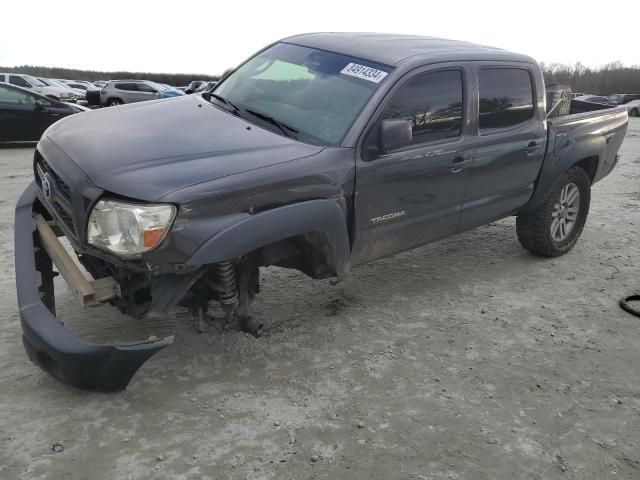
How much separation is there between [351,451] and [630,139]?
16.4 m


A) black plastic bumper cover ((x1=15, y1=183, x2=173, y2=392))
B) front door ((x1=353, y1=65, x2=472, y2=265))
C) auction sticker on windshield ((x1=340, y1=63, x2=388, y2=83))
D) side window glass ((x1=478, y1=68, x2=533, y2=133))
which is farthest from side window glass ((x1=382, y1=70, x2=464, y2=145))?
black plastic bumper cover ((x1=15, y1=183, x2=173, y2=392))

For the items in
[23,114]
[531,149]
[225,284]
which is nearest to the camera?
[225,284]

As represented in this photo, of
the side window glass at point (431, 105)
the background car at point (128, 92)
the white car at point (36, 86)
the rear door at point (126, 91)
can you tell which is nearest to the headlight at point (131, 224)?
the side window glass at point (431, 105)

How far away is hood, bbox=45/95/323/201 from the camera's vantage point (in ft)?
8.24

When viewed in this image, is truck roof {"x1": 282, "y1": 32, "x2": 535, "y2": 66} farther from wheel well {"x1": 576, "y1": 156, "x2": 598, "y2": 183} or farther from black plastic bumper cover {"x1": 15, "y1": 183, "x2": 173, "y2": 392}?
black plastic bumper cover {"x1": 15, "y1": 183, "x2": 173, "y2": 392}

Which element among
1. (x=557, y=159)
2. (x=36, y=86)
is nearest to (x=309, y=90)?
(x=557, y=159)

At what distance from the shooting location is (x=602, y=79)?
65750mm

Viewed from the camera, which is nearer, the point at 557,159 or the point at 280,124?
the point at 280,124

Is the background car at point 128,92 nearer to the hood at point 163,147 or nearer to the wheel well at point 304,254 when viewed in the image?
the hood at point 163,147

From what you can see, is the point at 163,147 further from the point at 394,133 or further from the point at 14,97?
the point at 14,97

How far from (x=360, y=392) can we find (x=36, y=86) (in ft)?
76.0

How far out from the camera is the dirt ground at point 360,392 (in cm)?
243

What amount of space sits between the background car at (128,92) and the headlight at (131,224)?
22.9 m

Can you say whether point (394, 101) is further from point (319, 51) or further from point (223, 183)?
point (223, 183)
